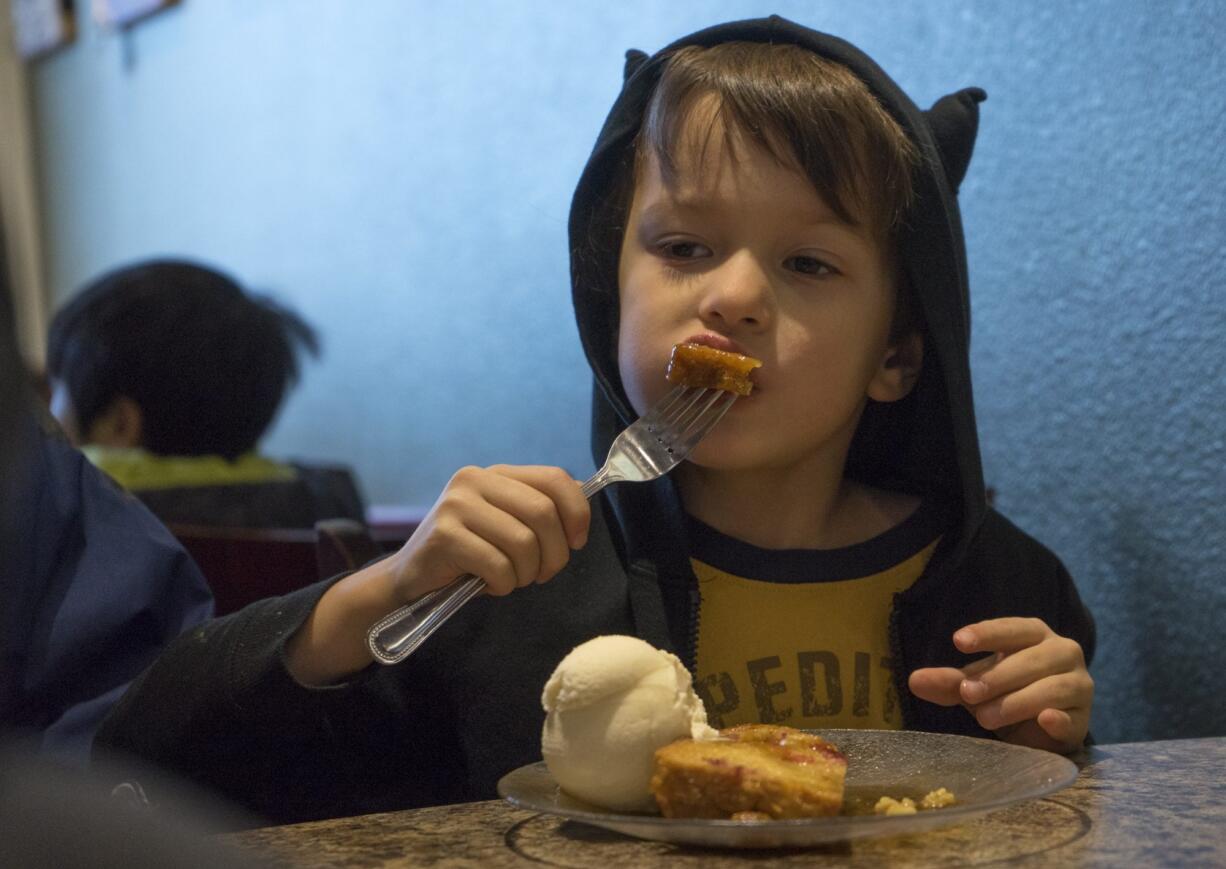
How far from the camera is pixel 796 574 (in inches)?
49.2

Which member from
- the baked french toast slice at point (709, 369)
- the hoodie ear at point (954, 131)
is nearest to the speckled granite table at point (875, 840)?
the baked french toast slice at point (709, 369)

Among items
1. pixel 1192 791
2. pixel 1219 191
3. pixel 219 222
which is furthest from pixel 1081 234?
pixel 219 222

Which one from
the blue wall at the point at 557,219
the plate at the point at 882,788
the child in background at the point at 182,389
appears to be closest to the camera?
the plate at the point at 882,788

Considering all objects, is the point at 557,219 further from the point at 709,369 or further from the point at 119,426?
the point at 709,369

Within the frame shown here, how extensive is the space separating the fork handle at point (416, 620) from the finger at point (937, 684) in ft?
1.02

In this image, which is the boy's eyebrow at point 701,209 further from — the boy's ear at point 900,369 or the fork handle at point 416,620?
the fork handle at point 416,620

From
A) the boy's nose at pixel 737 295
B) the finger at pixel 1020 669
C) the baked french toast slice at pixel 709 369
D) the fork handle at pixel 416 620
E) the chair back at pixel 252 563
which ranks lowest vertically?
the chair back at pixel 252 563

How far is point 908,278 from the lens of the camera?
4.25 ft

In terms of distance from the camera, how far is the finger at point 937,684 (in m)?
0.96

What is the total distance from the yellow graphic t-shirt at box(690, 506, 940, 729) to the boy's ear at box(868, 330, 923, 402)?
5.2 inches

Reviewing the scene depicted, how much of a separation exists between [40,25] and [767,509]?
4746 millimetres

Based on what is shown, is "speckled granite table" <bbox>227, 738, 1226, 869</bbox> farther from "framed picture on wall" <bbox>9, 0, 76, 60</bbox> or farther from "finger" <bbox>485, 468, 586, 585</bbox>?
"framed picture on wall" <bbox>9, 0, 76, 60</bbox>

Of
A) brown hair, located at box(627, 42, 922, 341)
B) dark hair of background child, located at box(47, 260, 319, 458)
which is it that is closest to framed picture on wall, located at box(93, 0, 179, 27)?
dark hair of background child, located at box(47, 260, 319, 458)

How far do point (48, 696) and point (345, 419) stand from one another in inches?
98.7
